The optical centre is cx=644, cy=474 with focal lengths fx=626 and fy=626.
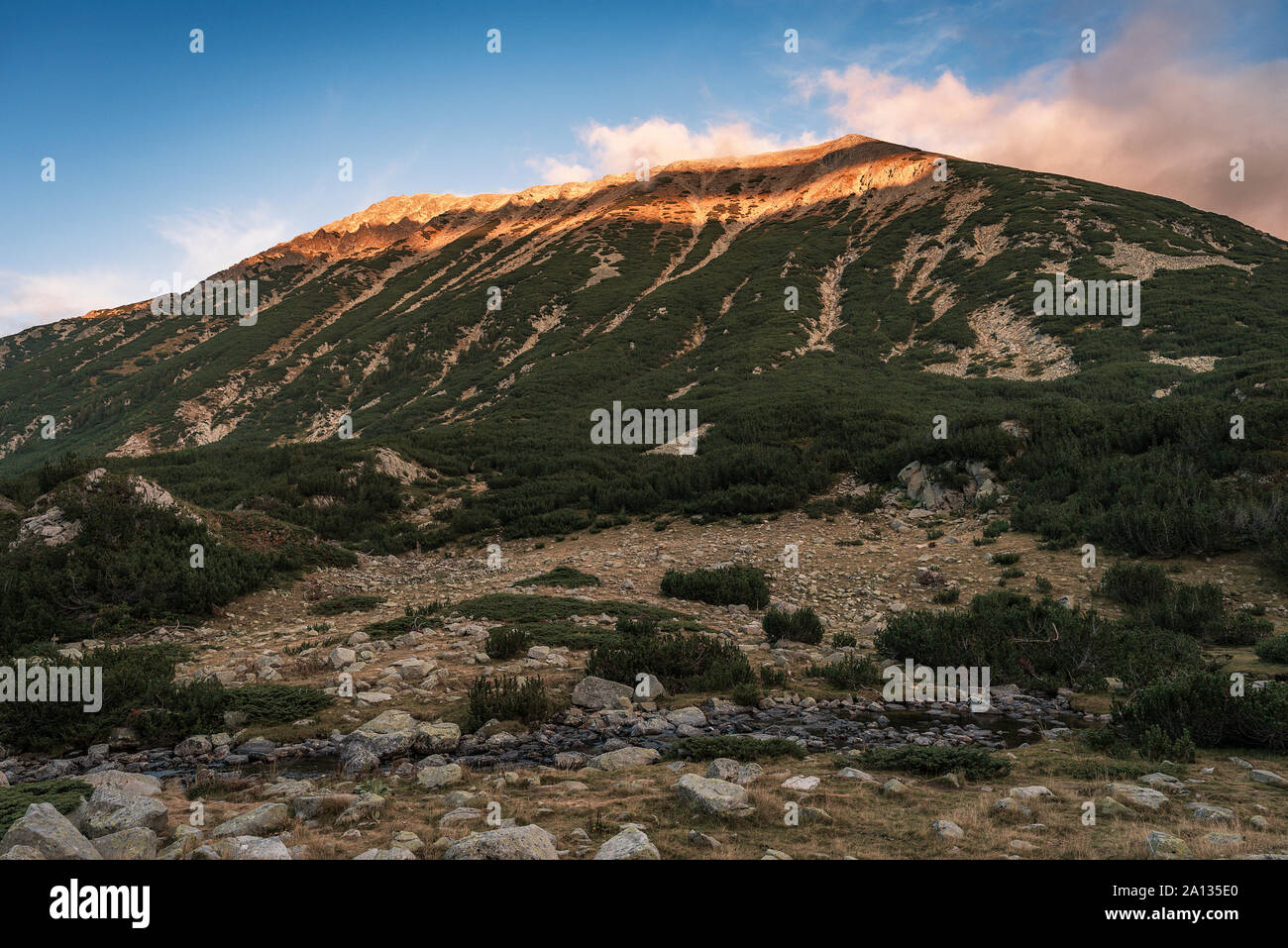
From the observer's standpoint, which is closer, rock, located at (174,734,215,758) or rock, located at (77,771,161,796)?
rock, located at (77,771,161,796)

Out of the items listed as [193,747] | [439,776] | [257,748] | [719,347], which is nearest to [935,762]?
[439,776]

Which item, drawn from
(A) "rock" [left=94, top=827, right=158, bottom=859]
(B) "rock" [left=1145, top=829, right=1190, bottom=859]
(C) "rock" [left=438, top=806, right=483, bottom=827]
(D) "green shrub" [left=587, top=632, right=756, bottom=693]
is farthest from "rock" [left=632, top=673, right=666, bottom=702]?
(B) "rock" [left=1145, top=829, right=1190, bottom=859]

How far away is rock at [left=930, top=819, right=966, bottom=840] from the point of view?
4340 millimetres

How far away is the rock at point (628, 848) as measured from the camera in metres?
3.90

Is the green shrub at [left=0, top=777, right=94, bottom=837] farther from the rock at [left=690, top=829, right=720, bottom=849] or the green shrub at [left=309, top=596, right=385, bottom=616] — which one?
the green shrub at [left=309, top=596, right=385, bottom=616]

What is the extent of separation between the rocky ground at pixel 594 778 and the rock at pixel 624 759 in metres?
0.03

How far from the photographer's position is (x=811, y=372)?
144ft

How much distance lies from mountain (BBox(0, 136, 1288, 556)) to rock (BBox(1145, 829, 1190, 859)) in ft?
47.3
